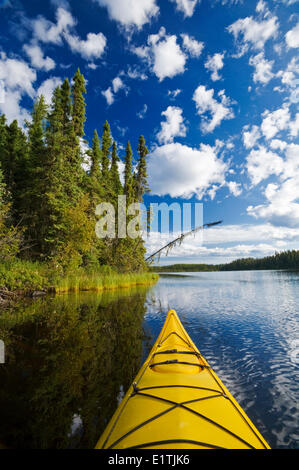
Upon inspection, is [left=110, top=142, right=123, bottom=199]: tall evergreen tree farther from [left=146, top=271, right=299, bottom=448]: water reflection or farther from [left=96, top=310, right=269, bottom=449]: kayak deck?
[left=96, top=310, right=269, bottom=449]: kayak deck

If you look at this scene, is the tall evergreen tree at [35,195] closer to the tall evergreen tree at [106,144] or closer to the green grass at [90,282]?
the green grass at [90,282]

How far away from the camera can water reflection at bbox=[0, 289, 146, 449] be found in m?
2.49

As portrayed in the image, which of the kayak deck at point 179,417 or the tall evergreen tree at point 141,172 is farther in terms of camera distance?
the tall evergreen tree at point 141,172

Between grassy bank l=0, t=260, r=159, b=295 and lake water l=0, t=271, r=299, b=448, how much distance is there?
3748 millimetres

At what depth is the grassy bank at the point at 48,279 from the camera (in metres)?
11.8

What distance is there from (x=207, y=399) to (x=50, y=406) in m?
2.38

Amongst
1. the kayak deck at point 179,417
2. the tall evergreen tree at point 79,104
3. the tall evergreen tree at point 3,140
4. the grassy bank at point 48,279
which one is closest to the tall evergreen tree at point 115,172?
the tall evergreen tree at point 79,104

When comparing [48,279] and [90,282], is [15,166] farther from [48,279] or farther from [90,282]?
[90,282]

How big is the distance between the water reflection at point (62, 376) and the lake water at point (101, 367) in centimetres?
1

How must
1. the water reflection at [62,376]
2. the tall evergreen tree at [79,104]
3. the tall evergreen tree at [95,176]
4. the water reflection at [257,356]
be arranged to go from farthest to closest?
1. the tall evergreen tree at [95,176]
2. the tall evergreen tree at [79,104]
3. the water reflection at [257,356]
4. the water reflection at [62,376]

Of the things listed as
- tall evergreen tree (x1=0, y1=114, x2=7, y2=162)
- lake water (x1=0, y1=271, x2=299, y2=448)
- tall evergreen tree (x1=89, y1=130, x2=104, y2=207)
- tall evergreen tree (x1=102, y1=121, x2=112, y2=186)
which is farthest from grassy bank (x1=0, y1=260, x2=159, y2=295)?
tall evergreen tree (x1=102, y1=121, x2=112, y2=186)

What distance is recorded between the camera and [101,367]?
420 cm

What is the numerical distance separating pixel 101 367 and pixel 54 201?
49.7 feet

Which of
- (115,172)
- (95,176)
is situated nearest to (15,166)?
(95,176)
